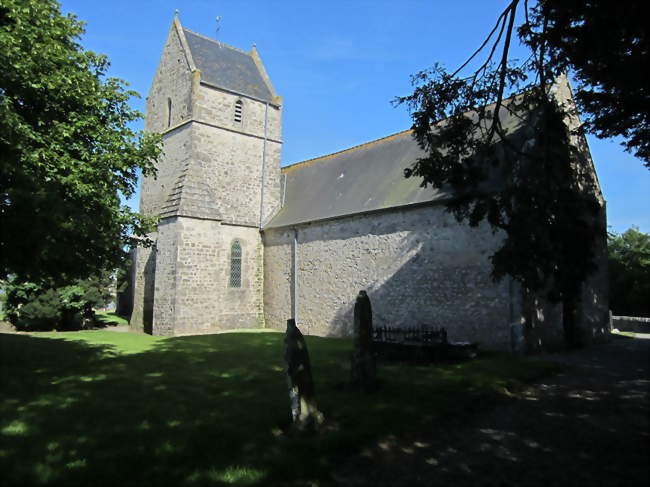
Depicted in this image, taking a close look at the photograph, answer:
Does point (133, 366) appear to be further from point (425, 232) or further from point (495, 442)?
point (425, 232)

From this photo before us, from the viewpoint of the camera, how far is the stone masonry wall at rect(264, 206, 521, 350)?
43.5 feet

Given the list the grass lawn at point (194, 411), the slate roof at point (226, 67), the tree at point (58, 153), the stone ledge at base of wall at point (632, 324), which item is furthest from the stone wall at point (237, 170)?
the stone ledge at base of wall at point (632, 324)

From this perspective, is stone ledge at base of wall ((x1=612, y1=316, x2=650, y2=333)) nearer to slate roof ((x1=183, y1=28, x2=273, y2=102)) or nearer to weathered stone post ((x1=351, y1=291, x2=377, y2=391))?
weathered stone post ((x1=351, y1=291, x2=377, y2=391))

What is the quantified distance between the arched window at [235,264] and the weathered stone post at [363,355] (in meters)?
13.4

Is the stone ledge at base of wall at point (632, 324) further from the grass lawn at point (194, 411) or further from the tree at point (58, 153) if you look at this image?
the tree at point (58, 153)

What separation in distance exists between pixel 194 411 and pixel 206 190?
48.0 ft

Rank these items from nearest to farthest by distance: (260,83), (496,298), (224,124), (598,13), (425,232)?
(598,13) < (496,298) < (425,232) < (224,124) < (260,83)

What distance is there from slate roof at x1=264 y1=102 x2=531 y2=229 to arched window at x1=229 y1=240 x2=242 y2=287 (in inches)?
80.3

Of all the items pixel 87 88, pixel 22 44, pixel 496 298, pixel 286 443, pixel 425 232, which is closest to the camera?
pixel 286 443

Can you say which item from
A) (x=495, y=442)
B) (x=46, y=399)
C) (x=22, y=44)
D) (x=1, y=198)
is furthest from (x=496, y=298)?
(x=22, y=44)

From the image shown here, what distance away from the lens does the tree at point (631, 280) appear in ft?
86.8

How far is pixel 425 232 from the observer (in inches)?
590

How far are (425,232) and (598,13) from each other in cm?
871

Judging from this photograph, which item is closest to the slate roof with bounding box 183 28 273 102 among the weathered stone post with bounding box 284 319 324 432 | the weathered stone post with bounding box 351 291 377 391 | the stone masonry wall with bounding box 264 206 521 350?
the stone masonry wall with bounding box 264 206 521 350
